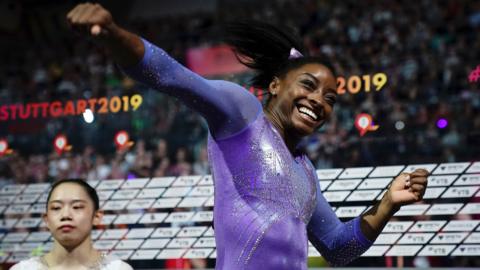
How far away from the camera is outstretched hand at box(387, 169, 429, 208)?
Result: 7.36 feet

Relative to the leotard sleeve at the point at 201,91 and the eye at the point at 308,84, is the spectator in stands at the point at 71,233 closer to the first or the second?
the leotard sleeve at the point at 201,91

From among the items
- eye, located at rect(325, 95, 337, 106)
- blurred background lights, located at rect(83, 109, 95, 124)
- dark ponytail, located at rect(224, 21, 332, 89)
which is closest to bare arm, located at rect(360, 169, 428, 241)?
eye, located at rect(325, 95, 337, 106)

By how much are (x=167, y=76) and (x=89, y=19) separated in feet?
0.92

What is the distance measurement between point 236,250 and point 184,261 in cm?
135

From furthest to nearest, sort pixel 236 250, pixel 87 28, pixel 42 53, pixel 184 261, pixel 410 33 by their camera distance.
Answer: pixel 42 53 → pixel 410 33 → pixel 184 261 → pixel 236 250 → pixel 87 28

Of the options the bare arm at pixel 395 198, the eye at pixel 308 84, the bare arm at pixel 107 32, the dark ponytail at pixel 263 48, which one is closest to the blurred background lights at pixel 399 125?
the bare arm at pixel 395 198

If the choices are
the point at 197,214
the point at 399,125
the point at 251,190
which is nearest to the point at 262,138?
the point at 251,190

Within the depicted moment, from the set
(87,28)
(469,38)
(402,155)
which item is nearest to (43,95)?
(402,155)

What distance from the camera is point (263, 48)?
2248 mm

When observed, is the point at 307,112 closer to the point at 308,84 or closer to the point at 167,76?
the point at 308,84

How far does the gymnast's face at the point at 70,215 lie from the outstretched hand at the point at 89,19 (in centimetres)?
114

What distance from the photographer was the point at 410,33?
7734 millimetres

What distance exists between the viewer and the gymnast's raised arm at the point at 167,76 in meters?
1.52

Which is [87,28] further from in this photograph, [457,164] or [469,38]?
[469,38]
